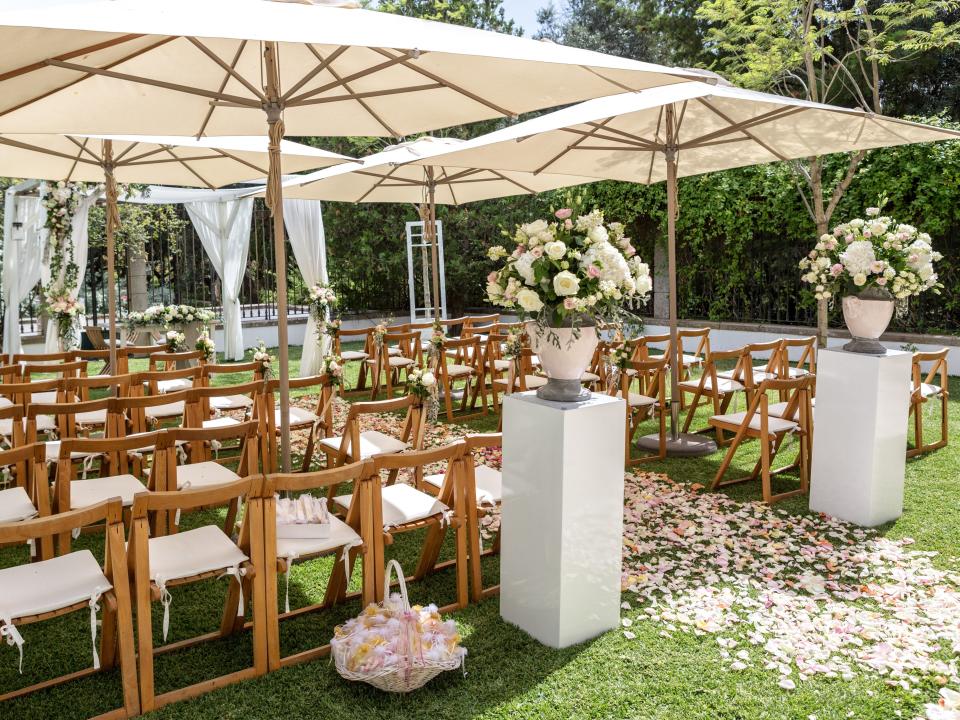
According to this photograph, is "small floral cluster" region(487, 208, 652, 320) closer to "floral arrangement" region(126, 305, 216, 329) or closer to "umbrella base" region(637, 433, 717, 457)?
"umbrella base" region(637, 433, 717, 457)

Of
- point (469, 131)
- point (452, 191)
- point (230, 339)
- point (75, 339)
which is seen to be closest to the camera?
point (452, 191)

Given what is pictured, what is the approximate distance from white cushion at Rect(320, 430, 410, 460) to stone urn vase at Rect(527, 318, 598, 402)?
1.54 m

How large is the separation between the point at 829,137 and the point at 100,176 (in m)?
6.32

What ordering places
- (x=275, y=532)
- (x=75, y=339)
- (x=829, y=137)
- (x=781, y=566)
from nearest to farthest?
(x=275, y=532) → (x=781, y=566) → (x=829, y=137) → (x=75, y=339)

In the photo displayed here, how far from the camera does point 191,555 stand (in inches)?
113

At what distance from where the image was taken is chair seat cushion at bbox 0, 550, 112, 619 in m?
2.48

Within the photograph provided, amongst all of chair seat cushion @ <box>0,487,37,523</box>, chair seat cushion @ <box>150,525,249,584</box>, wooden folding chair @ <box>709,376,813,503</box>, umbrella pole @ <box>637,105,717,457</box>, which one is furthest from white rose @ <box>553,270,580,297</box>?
umbrella pole @ <box>637,105,717,457</box>

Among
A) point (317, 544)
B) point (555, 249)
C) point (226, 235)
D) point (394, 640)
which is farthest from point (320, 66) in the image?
point (226, 235)

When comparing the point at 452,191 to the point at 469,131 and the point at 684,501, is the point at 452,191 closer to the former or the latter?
the point at 684,501

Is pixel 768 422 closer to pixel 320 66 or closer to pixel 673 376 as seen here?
pixel 673 376

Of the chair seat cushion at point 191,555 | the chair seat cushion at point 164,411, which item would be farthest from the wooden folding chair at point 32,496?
the chair seat cushion at point 164,411

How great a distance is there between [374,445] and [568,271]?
2.13 meters

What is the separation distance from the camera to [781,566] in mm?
3953

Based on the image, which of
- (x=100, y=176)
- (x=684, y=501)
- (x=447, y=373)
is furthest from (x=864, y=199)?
(x=100, y=176)
